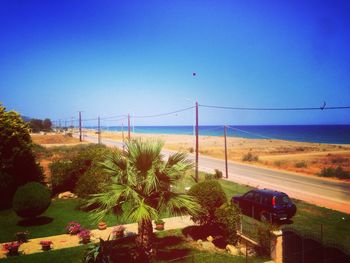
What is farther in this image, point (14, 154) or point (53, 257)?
point (14, 154)

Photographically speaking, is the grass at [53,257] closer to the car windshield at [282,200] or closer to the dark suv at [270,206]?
the dark suv at [270,206]

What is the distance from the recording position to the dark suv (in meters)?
16.0

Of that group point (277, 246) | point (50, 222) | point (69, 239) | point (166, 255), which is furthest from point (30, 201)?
point (277, 246)

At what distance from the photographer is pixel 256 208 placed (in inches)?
677

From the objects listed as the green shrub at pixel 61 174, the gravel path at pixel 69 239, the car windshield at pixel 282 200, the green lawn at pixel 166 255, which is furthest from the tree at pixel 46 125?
the car windshield at pixel 282 200

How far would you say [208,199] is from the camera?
544 inches

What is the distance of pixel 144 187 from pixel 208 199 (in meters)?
4.68

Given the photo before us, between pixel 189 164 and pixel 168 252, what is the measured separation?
4019 mm

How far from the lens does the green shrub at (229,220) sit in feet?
42.7

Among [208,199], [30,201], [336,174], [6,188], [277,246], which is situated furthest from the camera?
[336,174]

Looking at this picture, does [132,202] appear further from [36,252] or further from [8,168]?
[8,168]

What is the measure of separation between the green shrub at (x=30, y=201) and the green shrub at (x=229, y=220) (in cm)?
974

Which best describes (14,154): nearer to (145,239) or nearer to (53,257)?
(53,257)

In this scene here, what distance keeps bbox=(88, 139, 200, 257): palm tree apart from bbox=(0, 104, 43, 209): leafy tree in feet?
38.6
